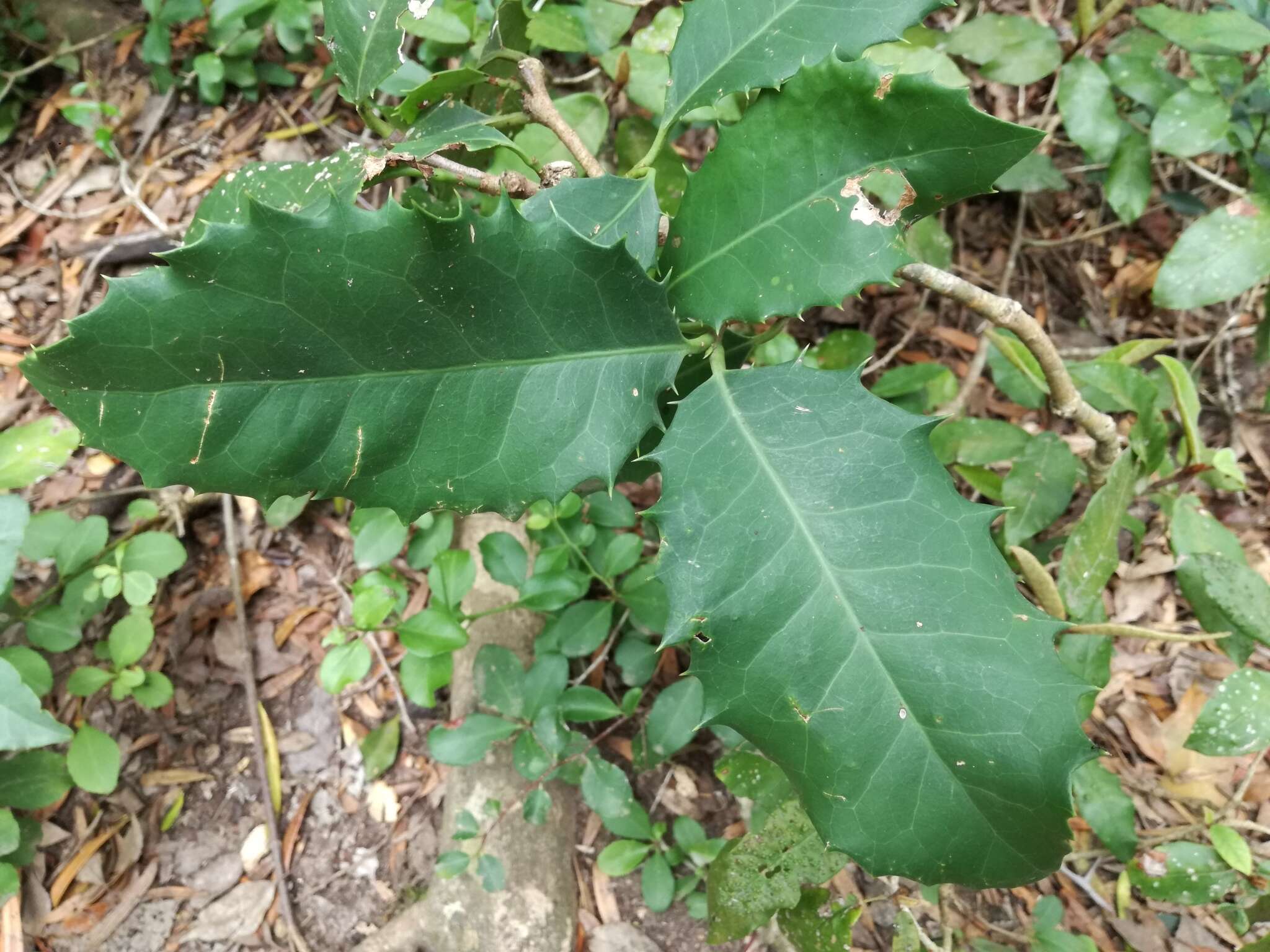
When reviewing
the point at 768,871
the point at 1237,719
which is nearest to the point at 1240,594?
the point at 1237,719

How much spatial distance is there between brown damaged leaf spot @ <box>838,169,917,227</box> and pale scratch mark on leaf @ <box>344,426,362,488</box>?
58 cm

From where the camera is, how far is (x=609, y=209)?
0.93 metres

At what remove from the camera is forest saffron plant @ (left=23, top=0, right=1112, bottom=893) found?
78cm

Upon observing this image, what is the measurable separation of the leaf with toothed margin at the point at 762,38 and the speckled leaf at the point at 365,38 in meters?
0.36

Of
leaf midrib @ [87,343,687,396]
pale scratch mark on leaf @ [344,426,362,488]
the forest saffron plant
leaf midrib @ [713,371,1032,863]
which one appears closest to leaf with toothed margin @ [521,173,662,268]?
the forest saffron plant

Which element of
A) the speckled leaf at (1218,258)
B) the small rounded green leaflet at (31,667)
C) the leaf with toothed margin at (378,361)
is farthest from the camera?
the small rounded green leaflet at (31,667)

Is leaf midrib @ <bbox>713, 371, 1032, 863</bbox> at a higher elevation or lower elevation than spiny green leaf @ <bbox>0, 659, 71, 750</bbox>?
higher

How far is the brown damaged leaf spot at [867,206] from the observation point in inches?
33.6

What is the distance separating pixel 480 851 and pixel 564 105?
58.8 inches

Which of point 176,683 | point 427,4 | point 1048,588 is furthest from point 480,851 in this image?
point 427,4

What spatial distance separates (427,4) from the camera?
102cm

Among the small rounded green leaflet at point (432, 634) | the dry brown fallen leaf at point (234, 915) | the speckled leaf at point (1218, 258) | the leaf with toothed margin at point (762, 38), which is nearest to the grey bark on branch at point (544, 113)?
the leaf with toothed margin at point (762, 38)

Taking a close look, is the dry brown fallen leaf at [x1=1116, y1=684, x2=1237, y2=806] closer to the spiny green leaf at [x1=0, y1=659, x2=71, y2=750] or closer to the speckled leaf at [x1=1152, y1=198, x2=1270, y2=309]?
the speckled leaf at [x1=1152, y1=198, x2=1270, y2=309]

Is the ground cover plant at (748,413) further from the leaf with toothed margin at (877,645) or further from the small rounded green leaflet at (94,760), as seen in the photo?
the small rounded green leaflet at (94,760)
